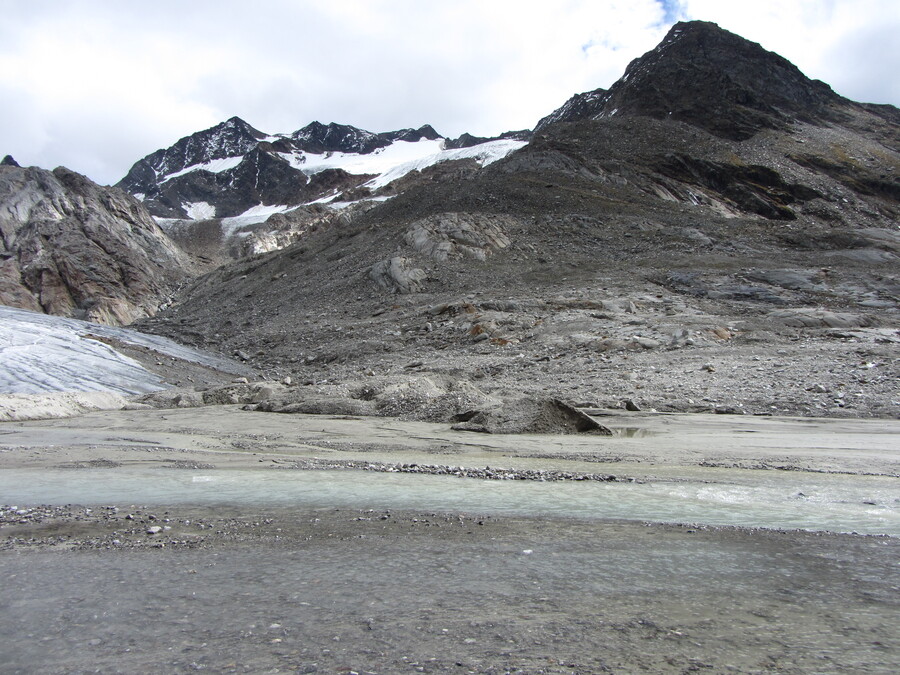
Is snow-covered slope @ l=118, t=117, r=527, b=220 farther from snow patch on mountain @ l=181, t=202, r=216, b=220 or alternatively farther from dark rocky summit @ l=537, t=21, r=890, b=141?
dark rocky summit @ l=537, t=21, r=890, b=141

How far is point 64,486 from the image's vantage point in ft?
23.3

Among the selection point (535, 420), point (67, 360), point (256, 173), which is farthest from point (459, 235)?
point (256, 173)

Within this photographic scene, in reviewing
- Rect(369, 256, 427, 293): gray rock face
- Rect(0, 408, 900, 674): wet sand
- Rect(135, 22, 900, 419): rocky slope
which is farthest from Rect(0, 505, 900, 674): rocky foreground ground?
Rect(369, 256, 427, 293): gray rock face

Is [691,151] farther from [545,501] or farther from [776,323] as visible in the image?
[545,501]

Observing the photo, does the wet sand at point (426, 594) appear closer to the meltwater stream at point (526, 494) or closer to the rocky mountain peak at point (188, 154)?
the meltwater stream at point (526, 494)

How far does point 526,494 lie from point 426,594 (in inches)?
117

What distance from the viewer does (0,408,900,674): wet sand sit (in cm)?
293

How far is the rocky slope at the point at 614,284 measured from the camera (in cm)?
1556

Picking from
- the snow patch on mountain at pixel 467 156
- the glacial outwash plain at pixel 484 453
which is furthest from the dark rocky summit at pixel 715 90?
the glacial outwash plain at pixel 484 453

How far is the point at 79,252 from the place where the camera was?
5475 cm

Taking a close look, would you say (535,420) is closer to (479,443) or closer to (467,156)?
(479,443)

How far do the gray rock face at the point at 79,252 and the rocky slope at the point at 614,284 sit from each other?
970cm

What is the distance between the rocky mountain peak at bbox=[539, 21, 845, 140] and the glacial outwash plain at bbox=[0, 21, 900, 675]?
24.1 metres

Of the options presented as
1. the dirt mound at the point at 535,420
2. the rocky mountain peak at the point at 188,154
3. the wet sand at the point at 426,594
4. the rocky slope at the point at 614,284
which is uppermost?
the rocky mountain peak at the point at 188,154
